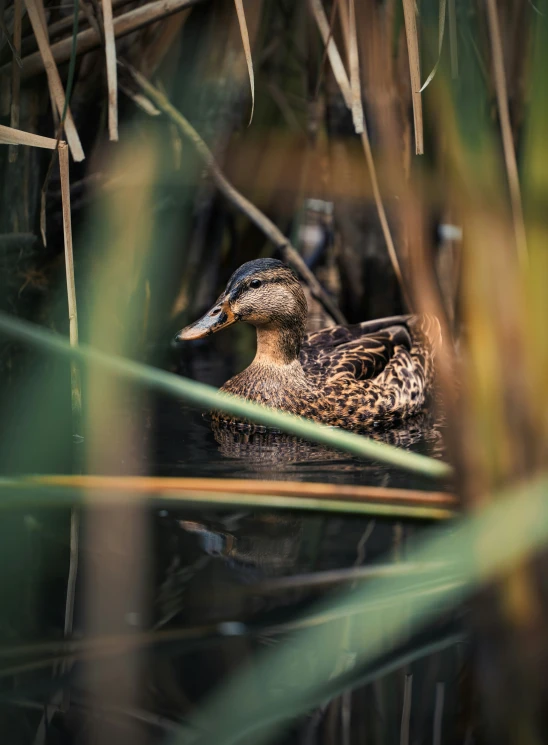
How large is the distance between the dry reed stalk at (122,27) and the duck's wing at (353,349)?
207cm

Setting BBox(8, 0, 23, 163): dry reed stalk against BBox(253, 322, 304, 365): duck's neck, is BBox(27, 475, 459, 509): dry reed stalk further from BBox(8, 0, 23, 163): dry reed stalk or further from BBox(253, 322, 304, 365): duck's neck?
BBox(253, 322, 304, 365): duck's neck

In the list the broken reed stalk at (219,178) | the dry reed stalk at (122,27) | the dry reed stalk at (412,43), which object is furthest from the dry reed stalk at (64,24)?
the dry reed stalk at (412,43)

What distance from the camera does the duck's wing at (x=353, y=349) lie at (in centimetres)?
580

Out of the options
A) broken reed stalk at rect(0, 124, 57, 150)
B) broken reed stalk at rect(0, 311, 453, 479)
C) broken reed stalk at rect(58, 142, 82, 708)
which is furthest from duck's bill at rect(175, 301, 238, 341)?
broken reed stalk at rect(0, 311, 453, 479)

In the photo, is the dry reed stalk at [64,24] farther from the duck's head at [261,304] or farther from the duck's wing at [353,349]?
the duck's wing at [353,349]

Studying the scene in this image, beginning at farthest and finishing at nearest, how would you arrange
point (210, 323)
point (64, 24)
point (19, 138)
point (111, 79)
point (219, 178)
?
point (219, 178) → point (210, 323) → point (64, 24) → point (111, 79) → point (19, 138)

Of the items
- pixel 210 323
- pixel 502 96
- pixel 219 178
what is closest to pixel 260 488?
pixel 502 96

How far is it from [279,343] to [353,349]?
422mm

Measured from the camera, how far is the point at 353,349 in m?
5.90

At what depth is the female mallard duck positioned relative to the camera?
5555 millimetres

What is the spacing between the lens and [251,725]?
226 cm

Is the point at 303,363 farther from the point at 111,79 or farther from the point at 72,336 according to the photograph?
the point at 72,336

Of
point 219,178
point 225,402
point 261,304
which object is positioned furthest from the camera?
point 219,178

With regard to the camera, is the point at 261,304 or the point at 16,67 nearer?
the point at 16,67
